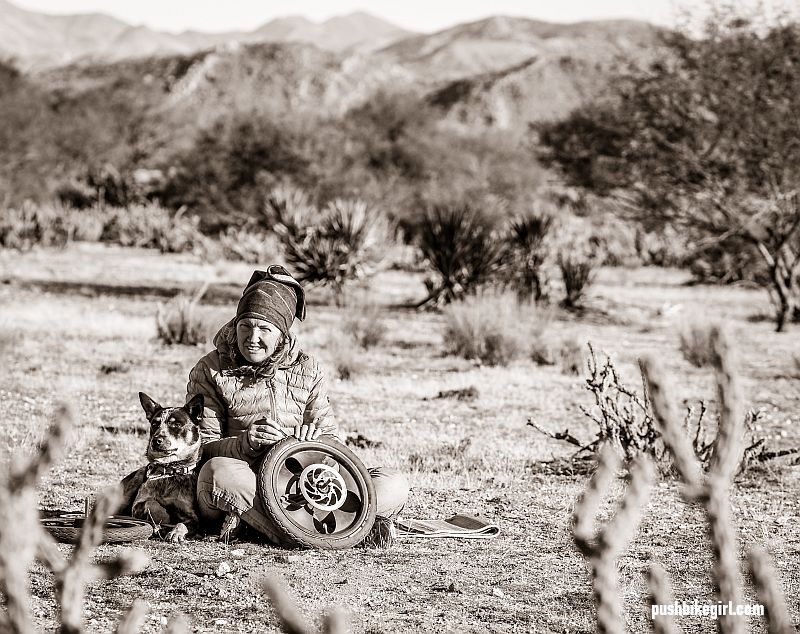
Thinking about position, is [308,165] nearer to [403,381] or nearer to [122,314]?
[122,314]

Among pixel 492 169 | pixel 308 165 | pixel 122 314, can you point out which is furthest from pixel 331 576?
pixel 492 169

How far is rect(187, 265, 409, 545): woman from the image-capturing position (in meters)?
4.75

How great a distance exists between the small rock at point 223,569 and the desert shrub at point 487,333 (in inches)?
309

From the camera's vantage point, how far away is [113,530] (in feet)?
15.0

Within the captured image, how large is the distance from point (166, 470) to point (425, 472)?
2.34 meters

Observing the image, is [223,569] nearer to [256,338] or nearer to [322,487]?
[322,487]

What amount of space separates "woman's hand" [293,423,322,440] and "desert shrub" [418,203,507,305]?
11831 millimetres

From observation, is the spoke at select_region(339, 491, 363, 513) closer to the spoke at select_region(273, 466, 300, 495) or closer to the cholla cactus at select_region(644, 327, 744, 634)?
the spoke at select_region(273, 466, 300, 495)

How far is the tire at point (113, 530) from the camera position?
4.58 m

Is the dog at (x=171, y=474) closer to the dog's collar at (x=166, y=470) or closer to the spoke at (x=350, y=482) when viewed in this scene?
the dog's collar at (x=166, y=470)

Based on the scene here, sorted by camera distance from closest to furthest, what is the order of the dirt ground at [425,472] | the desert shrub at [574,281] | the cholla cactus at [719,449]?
the cholla cactus at [719,449]
the dirt ground at [425,472]
the desert shrub at [574,281]

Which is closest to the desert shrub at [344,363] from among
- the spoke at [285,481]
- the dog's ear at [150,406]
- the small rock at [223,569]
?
the spoke at [285,481]

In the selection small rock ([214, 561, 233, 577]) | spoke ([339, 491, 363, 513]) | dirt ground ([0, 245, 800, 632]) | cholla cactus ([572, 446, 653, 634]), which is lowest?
dirt ground ([0, 245, 800, 632])

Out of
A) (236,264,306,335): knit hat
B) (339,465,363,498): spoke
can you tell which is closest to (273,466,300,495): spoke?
(339,465,363,498): spoke
